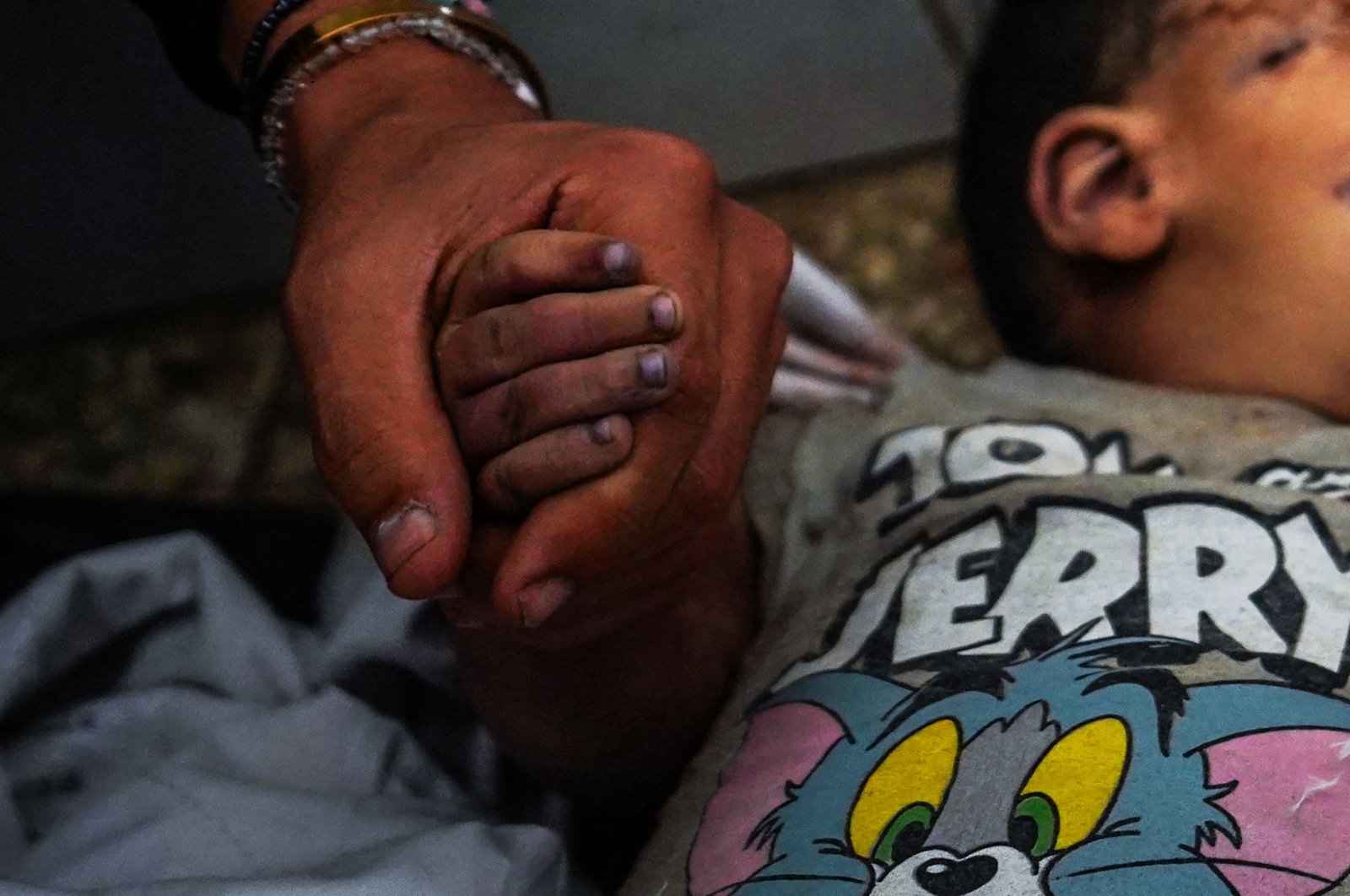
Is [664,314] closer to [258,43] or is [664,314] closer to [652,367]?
[652,367]

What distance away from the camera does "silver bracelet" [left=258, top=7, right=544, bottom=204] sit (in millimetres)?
589

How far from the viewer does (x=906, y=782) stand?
49 centimetres

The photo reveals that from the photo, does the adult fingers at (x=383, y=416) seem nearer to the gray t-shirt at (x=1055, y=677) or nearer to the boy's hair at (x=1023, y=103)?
the gray t-shirt at (x=1055, y=677)

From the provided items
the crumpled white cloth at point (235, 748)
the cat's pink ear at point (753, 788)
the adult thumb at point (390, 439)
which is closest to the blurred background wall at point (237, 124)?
the crumpled white cloth at point (235, 748)

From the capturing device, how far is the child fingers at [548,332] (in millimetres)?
395

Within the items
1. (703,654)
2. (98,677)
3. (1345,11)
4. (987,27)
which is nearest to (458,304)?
(703,654)

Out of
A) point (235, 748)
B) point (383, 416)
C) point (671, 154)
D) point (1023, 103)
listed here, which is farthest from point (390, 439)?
point (1023, 103)

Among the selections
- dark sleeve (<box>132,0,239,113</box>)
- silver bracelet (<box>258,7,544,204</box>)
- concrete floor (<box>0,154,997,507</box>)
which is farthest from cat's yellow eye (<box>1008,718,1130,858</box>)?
concrete floor (<box>0,154,997,507</box>)

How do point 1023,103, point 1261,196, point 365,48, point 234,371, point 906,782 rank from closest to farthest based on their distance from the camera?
point 906,782 → point 365,48 → point 1261,196 → point 1023,103 → point 234,371

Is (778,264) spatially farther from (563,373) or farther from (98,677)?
(98,677)

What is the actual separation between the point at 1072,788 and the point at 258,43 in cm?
51

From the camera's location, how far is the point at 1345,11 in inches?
28.9

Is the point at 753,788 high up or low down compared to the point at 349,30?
down

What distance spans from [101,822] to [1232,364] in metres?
0.68
